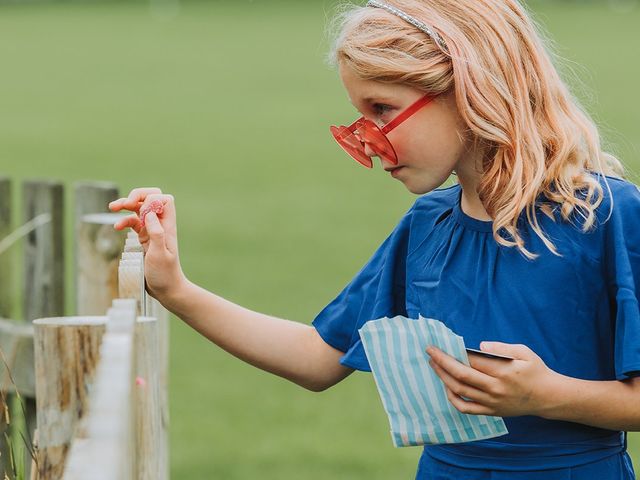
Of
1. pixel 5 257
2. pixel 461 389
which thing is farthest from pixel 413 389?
pixel 5 257

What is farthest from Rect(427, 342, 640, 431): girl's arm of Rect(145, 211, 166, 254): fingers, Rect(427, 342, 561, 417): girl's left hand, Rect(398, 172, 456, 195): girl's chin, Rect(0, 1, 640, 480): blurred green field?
Rect(0, 1, 640, 480): blurred green field

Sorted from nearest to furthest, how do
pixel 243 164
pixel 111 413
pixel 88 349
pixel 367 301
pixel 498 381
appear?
pixel 111 413
pixel 88 349
pixel 498 381
pixel 367 301
pixel 243 164

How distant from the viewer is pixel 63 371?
77.0 inches

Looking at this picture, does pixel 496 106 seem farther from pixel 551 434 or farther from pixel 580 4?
pixel 580 4

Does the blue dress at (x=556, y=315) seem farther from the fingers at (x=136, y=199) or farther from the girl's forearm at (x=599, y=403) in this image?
the fingers at (x=136, y=199)

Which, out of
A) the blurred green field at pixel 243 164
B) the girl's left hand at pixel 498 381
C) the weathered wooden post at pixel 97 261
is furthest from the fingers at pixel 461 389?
the weathered wooden post at pixel 97 261

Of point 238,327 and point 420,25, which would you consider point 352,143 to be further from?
Answer: point 238,327

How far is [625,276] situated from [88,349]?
1057mm

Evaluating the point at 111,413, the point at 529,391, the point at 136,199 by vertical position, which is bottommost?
the point at 111,413

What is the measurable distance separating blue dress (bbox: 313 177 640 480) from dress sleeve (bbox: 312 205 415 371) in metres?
0.19

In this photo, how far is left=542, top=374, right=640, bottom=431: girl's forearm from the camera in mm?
2436

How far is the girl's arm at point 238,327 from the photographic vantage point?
9.31 feet

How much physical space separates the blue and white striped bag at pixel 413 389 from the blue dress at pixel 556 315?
99 mm

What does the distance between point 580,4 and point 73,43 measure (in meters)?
20.2
